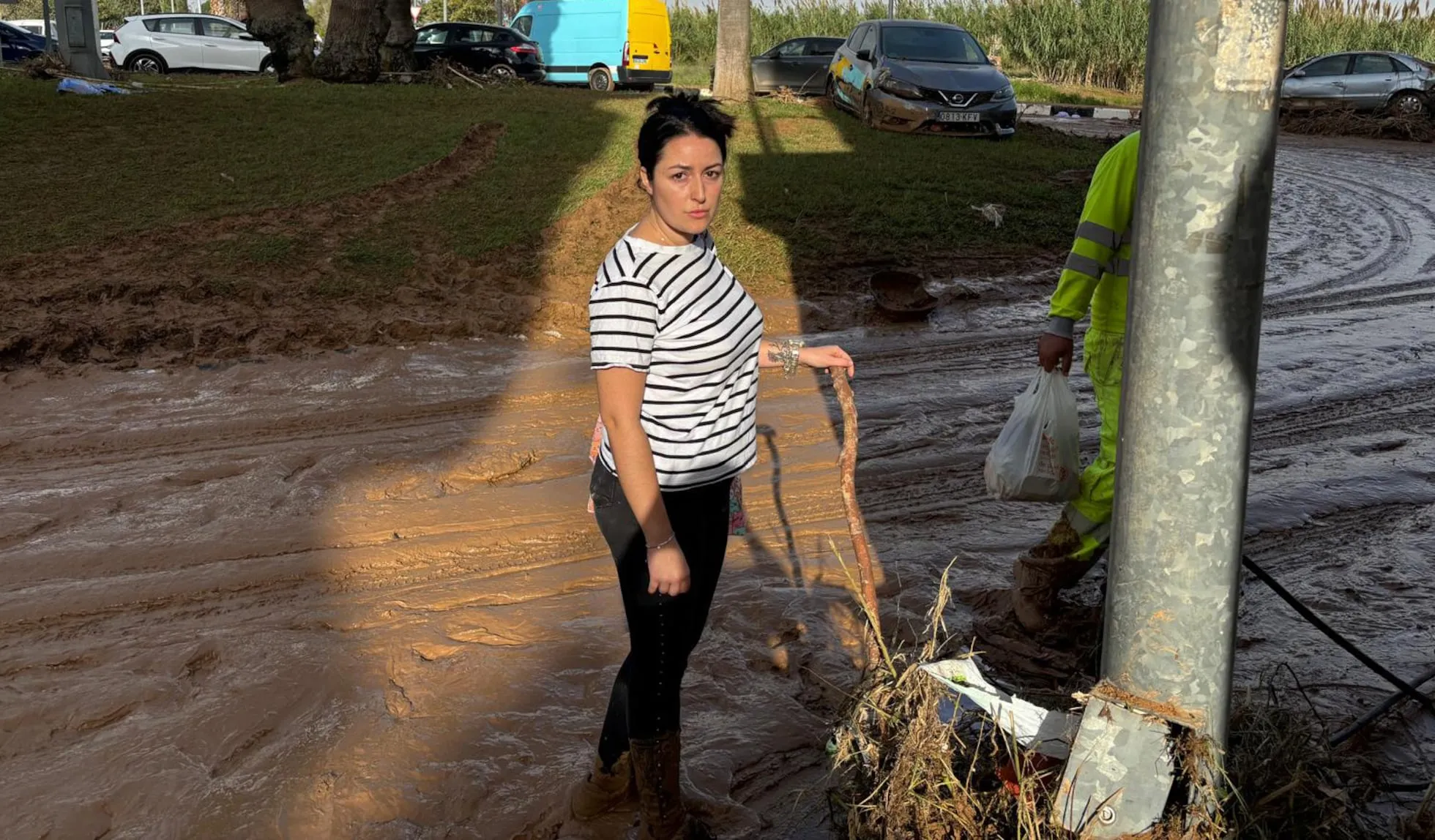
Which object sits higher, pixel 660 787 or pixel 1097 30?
pixel 1097 30

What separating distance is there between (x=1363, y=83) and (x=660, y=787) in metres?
24.7

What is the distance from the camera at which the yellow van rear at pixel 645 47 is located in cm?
2712

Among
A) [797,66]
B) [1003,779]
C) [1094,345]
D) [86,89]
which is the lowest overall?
[1003,779]

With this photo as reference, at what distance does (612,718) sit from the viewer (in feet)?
11.1

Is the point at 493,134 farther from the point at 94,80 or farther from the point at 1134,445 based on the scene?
the point at 1134,445

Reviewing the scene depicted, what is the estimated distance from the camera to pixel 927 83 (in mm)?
17672

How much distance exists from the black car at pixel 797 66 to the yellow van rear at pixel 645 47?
6.93 ft

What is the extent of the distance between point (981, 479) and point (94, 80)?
1689cm

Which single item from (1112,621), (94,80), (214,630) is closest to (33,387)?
(214,630)

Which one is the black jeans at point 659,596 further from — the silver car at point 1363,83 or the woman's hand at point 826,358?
the silver car at point 1363,83

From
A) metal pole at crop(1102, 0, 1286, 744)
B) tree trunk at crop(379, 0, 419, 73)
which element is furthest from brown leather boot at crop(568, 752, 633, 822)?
tree trunk at crop(379, 0, 419, 73)

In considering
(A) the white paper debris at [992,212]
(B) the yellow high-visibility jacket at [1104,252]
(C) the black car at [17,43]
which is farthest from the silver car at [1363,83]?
(C) the black car at [17,43]

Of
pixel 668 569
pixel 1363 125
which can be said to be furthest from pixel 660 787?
pixel 1363 125

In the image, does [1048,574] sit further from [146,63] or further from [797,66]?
[146,63]
